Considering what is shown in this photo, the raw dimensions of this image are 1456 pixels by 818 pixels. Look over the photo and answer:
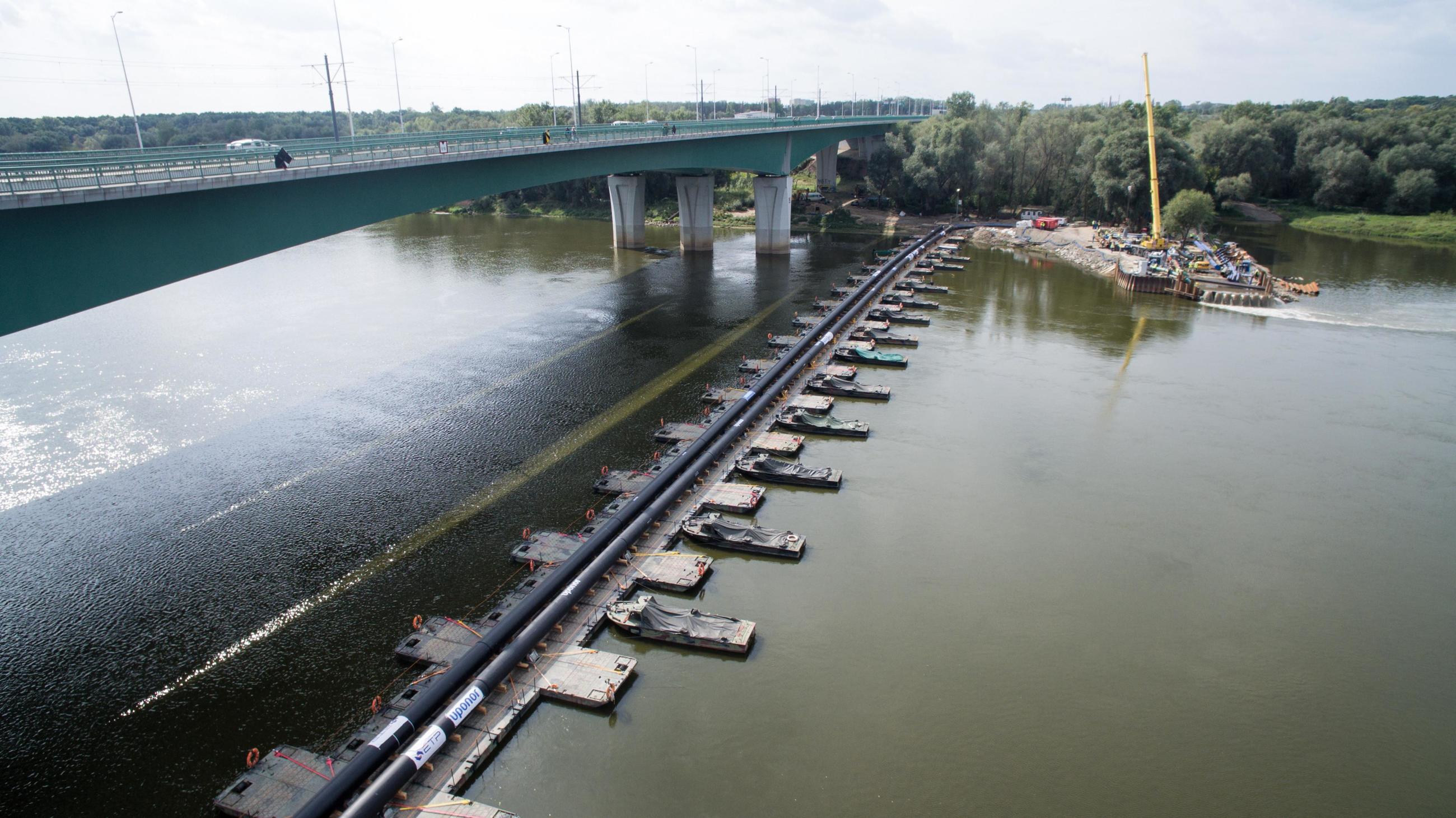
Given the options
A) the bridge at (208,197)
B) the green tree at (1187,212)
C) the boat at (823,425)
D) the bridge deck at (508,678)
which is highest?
the bridge at (208,197)

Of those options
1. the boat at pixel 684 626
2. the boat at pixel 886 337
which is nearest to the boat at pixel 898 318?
the boat at pixel 886 337

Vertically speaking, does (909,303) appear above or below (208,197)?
below

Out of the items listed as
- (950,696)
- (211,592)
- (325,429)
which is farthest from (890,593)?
(325,429)

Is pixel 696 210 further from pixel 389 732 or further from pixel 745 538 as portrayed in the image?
pixel 389 732

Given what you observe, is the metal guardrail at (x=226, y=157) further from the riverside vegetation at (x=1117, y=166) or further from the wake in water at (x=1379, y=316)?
the riverside vegetation at (x=1117, y=166)

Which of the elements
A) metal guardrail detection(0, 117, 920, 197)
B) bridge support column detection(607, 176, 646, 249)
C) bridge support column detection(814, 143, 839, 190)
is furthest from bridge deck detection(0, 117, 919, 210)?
bridge support column detection(814, 143, 839, 190)

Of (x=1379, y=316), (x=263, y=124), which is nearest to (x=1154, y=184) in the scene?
(x=1379, y=316)

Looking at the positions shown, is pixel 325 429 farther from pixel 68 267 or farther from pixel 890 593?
pixel 890 593
